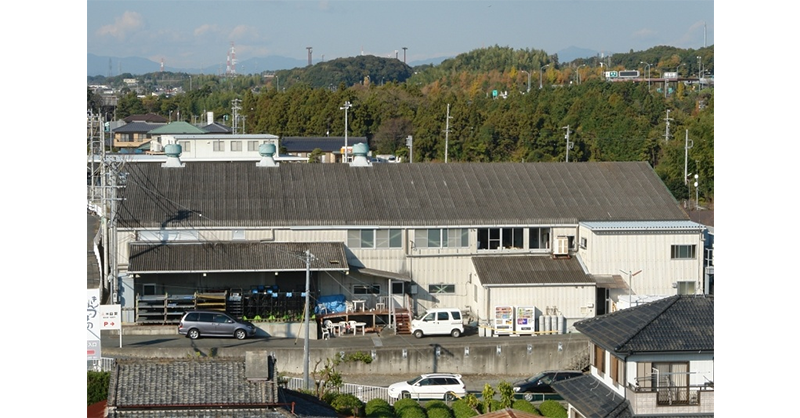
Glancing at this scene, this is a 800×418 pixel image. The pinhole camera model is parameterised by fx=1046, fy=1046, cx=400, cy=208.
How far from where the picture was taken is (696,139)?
38.2 m

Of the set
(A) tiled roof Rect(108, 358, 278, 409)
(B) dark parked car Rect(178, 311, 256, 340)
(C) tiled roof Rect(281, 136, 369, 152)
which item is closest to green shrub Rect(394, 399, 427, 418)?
(A) tiled roof Rect(108, 358, 278, 409)

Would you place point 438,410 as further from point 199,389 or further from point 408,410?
point 199,389

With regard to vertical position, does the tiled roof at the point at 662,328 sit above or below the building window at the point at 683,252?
below

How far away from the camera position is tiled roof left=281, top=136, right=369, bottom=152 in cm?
4691

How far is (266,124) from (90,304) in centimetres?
3926

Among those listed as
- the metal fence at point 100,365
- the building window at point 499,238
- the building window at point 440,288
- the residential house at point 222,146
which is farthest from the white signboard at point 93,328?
the residential house at point 222,146

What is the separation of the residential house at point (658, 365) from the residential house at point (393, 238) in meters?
7.84

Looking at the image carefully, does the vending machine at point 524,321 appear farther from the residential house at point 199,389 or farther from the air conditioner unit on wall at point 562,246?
the residential house at point 199,389

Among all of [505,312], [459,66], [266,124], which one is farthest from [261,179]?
[459,66]

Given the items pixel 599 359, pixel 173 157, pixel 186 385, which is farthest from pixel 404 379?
pixel 186 385

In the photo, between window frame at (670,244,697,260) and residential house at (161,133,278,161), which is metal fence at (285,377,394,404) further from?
residential house at (161,133,278,161)

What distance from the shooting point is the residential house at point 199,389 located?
9781 millimetres

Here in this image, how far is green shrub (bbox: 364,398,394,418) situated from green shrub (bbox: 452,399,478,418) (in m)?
0.92

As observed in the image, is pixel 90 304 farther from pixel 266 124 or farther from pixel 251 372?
pixel 266 124
